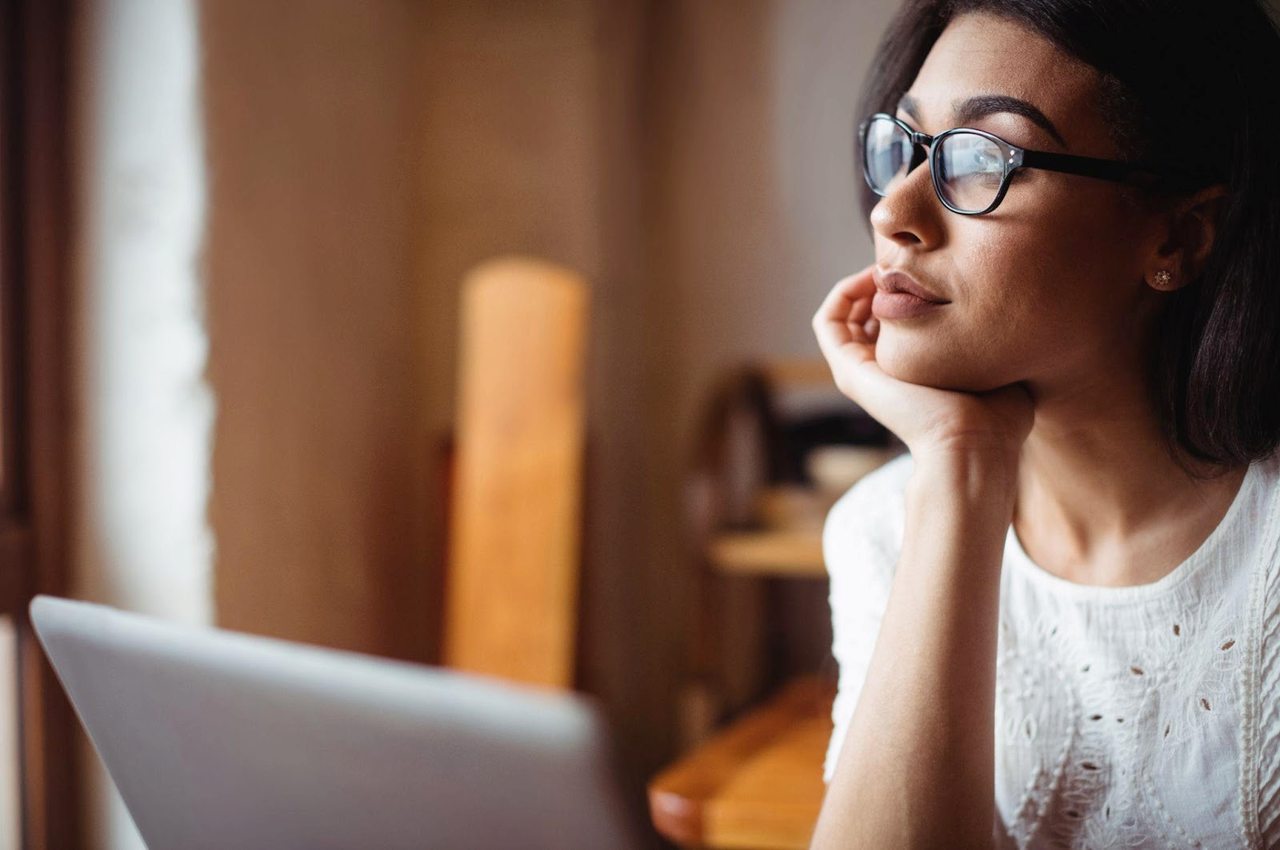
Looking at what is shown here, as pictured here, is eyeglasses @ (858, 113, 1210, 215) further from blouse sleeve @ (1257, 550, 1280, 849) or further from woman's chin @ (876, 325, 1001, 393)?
blouse sleeve @ (1257, 550, 1280, 849)

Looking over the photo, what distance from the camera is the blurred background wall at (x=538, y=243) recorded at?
66.9 inches

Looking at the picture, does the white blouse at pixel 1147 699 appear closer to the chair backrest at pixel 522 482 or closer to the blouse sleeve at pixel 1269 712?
the blouse sleeve at pixel 1269 712

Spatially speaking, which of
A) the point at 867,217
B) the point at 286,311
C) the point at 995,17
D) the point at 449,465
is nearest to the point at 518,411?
the point at 449,465

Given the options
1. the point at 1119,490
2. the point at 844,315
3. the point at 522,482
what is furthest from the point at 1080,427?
the point at 522,482

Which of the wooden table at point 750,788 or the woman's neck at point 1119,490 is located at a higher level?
the woman's neck at point 1119,490

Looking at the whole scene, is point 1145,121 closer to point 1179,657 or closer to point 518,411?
point 1179,657

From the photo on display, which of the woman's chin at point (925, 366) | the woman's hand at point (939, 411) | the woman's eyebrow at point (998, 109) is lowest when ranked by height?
the woman's hand at point (939, 411)

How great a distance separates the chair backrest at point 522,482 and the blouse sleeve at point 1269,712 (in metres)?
1.09

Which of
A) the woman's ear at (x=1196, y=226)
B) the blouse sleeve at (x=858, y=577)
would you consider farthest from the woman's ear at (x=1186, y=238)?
the blouse sleeve at (x=858, y=577)

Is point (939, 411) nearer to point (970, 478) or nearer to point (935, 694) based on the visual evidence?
point (970, 478)

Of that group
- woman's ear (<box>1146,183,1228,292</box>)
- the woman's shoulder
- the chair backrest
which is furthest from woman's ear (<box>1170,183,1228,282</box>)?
the chair backrest

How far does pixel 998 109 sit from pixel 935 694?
50 centimetres

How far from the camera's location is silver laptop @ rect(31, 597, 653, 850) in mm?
458

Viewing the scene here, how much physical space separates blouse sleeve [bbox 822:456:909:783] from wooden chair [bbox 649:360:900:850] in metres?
0.42
